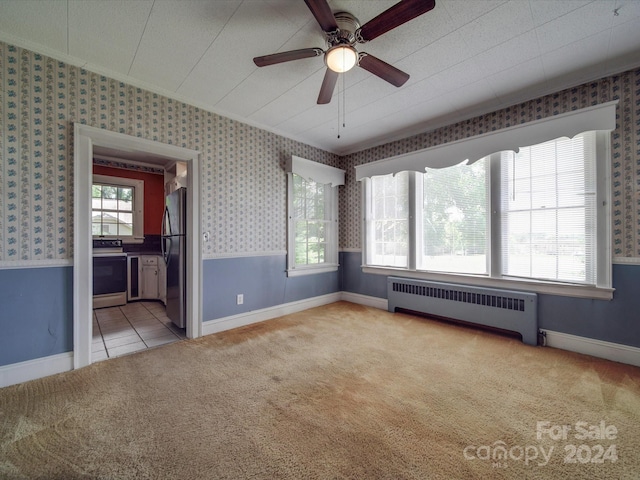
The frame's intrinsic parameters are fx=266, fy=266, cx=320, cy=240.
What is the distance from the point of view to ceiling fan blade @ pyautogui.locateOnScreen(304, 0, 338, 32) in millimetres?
1394

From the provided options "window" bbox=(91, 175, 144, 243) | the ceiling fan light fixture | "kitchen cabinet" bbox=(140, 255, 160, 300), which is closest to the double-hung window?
the ceiling fan light fixture

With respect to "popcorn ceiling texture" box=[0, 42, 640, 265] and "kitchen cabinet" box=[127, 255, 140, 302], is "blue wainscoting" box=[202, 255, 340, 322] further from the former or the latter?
"kitchen cabinet" box=[127, 255, 140, 302]

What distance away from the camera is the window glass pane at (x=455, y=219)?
3135 millimetres

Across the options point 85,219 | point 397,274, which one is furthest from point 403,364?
point 85,219

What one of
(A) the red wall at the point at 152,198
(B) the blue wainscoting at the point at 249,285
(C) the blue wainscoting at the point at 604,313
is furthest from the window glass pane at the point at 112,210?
(C) the blue wainscoting at the point at 604,313

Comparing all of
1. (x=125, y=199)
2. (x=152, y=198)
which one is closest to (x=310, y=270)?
(x=152, y=198)

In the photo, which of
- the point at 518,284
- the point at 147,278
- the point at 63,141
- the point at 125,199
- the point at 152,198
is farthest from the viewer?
the point at 152,198

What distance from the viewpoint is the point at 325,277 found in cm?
434

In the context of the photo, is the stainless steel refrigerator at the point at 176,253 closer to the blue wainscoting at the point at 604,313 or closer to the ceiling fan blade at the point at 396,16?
the ceiling fan blade at the point at 396,16

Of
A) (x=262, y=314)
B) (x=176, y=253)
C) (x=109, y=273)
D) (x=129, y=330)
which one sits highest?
(x=176, y=253)

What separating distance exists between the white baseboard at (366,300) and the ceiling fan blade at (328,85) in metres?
2.89

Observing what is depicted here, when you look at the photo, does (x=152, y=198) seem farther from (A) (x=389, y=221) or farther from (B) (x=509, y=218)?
(B) (x=509, y=218)

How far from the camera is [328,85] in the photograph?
2.04 m

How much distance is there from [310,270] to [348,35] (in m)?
2.98
